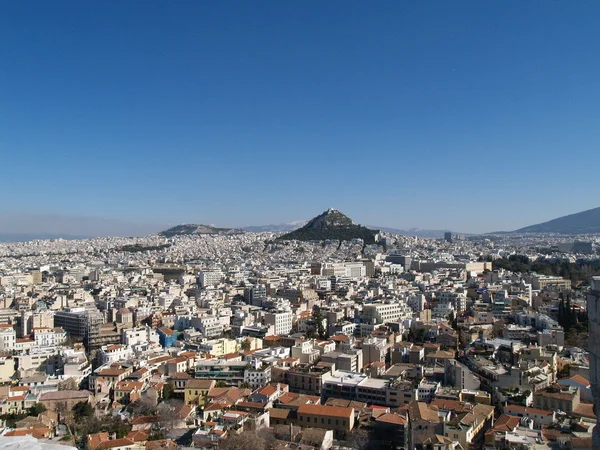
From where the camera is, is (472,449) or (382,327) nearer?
(472,449)

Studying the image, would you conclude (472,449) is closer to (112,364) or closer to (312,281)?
(112,364)

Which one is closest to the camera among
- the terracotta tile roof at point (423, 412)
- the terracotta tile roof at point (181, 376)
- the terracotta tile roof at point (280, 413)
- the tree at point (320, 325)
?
the terracotta tile roof at point (423, 412)

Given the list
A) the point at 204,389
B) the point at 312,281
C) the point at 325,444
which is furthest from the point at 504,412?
the point at 312,281

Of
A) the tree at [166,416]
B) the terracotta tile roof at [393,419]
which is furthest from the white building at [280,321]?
the terracotta tile roof at [393,419]

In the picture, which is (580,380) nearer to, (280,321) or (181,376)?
(181,376)

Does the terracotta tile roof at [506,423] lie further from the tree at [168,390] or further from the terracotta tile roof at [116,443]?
the tree at [168,390]

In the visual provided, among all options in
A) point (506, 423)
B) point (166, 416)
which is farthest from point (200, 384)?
point (506, 423)

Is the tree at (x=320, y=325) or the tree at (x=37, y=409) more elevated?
the tree at (x=320, y=325)
